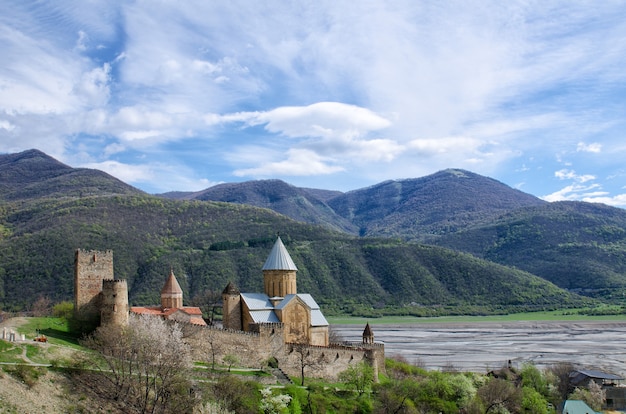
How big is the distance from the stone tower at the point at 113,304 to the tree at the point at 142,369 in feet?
2.28

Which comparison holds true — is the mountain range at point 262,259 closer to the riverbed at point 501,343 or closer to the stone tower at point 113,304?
the riverbed at point 501,343

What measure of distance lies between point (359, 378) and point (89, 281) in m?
15.8

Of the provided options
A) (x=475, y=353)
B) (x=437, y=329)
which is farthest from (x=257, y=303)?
(x=437, y=329)

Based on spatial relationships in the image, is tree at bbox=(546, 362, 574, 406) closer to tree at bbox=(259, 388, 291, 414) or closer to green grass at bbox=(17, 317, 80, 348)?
tree at bbox=(259, 388, 291, 414)

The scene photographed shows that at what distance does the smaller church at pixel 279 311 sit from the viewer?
40.9m

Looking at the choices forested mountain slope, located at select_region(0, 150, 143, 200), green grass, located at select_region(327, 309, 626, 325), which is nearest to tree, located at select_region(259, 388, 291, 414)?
green grass, located at select_region(327, 309, 626, 325)

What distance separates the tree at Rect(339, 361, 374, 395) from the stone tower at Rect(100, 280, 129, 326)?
1329cm

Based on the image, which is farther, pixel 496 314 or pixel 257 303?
pixel 496 314

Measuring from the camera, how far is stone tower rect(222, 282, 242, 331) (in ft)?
134

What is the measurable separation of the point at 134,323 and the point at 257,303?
10.8 metres

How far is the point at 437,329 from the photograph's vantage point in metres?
90.1

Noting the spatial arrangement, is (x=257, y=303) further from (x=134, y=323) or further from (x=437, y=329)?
(x=437, y=329)

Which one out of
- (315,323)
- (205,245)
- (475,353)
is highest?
(205,245)

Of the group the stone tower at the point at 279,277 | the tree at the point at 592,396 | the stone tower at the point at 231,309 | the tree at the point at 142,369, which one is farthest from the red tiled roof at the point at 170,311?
the tree at the point at 592,396
